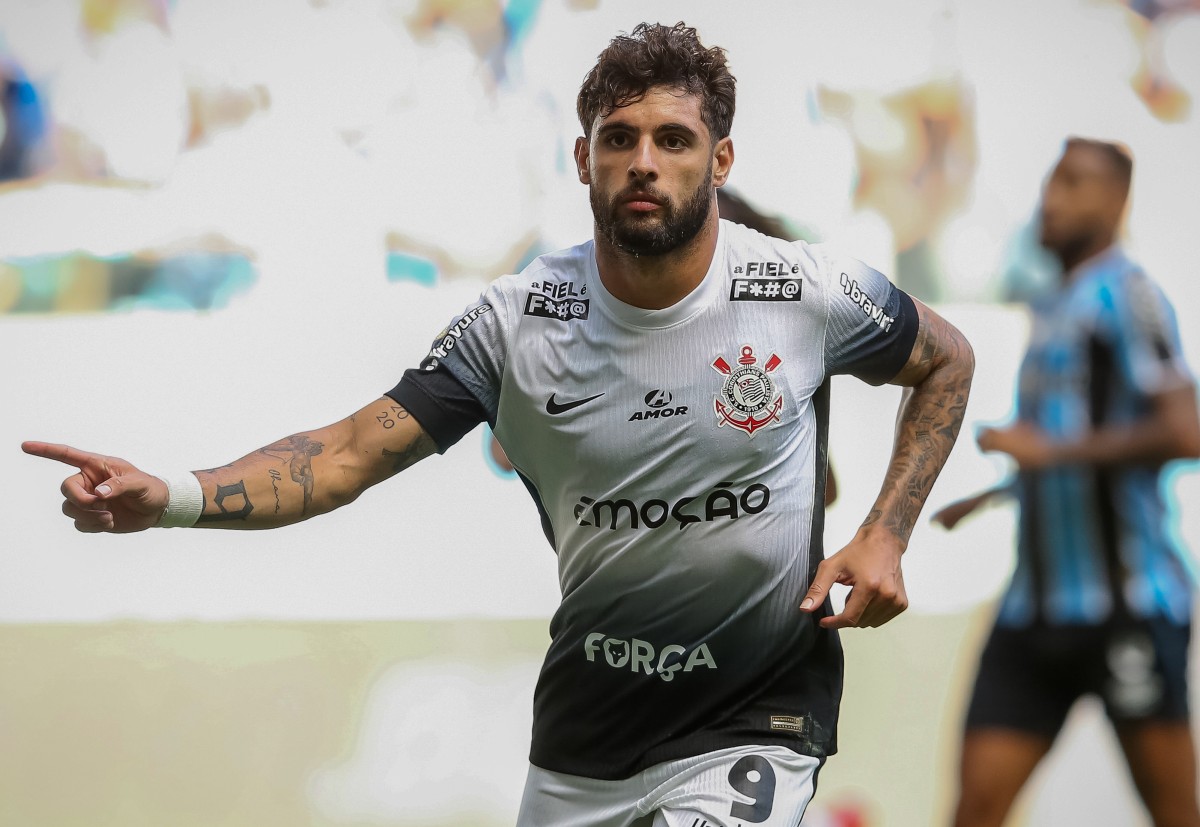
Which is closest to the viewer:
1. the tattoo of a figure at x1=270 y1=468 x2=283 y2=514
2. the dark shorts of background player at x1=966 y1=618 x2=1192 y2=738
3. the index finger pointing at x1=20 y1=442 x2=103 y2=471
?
the index finger pointing at x1=20 y1=442 x2=103 y2=471

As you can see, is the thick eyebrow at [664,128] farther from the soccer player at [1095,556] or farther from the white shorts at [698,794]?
the soccer player at [1095,556]

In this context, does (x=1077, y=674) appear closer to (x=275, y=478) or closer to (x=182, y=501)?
(x=275, y=478)

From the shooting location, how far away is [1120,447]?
153 inches

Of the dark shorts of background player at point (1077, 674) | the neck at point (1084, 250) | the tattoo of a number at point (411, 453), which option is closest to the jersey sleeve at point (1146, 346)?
the neck at point (1084, 250)

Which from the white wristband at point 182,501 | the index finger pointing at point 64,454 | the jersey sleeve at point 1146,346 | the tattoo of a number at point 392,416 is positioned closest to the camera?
the index finger pointing at point 64,454

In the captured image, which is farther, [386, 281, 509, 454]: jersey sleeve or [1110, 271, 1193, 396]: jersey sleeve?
[1110, 271, 1193, 396]: jersey sleeve

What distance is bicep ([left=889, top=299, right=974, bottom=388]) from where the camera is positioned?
2727 mm

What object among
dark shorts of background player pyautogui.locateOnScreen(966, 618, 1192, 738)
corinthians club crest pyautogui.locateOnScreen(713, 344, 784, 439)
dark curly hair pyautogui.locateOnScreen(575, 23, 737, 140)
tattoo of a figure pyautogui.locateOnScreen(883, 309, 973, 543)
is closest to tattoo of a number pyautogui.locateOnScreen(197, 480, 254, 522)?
corinthians club crest pyautogui.locateOnScreen(713, 344, 784, 439)

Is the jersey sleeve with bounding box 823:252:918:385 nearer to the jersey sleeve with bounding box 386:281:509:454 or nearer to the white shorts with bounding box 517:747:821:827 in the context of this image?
the jersey sleeve with bounding box 386:281:509:454

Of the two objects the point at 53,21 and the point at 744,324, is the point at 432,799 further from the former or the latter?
the point at 53,21

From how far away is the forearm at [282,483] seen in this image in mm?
2406

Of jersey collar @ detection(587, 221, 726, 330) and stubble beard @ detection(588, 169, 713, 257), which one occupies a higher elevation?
stubble beard @ detection(588, 169, 713, 257)

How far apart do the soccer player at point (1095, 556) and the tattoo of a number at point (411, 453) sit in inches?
70.5

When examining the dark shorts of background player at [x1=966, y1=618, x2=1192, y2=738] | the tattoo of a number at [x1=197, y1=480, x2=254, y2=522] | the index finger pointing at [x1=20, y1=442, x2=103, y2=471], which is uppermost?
the index finger pointing at [x1=20, y1=442, x2=103, y2=471]
